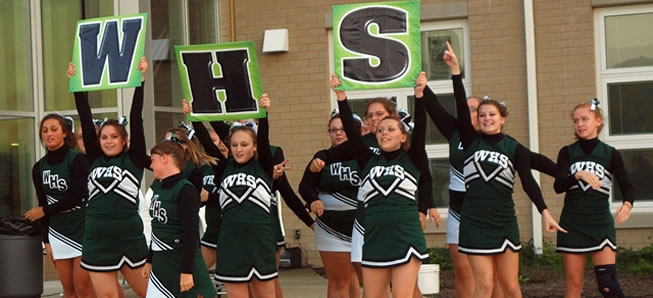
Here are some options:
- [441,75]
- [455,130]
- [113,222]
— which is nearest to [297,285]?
[441,75]

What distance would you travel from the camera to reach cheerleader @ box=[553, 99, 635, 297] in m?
8.16

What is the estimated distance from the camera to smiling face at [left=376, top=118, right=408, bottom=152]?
691cm

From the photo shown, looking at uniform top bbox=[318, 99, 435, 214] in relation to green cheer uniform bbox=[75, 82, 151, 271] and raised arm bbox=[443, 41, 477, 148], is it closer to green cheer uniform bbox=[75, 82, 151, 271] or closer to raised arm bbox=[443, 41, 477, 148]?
raised arm bbox=[443, 41, 477, 148]

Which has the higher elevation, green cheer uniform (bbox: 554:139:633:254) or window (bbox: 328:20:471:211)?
window (bbox: 328:20:471:211)

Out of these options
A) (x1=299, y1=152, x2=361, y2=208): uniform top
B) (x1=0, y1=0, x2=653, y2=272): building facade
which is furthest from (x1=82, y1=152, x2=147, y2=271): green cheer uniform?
(x1=0, y1=0, x2=653, y2=272): building facade

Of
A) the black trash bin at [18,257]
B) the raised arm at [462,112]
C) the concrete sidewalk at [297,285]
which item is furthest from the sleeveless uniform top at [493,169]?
the black trash bin at [18,257]

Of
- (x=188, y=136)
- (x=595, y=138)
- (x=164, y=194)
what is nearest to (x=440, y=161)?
(x=595, y=138)

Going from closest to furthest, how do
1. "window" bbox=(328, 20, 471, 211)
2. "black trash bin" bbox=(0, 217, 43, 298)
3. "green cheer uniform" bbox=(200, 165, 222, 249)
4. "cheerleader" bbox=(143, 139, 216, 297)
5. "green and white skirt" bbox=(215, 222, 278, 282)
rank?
1. "cheerleader" bbox=(143, 139, 216, 297)
2. "green and white skirt" bbox=(215, 222, 278, 282)
3. "green cheer uniform" bbox=(200, 165, 222, 249)
4. "black trash bin" bbox=(0, 217, 43, 298)
5. "window" bbox=(328, 20, 471, 211)

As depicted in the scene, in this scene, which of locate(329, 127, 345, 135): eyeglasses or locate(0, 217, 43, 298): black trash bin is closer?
locate(329, 127, 345, 135): eyeglasses

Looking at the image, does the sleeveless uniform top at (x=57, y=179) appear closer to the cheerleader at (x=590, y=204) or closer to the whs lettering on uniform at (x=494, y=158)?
the whs lettering on uniform at (x=494, y=158)

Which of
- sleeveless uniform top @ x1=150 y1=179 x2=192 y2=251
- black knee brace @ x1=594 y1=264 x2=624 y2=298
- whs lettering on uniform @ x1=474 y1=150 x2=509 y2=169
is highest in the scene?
whs lettering on uniform @ x1=474 y1=150 x2=509 y2=169

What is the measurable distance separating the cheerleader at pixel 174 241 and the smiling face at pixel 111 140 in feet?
2.24

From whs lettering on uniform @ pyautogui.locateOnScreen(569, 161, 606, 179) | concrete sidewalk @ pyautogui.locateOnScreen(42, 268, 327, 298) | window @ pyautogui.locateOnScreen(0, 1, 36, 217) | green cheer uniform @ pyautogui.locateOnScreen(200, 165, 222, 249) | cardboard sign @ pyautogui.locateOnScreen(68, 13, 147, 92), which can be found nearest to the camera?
cardboard sign @ pyautogui.locateOnScreen(68, 13, 147, 92)

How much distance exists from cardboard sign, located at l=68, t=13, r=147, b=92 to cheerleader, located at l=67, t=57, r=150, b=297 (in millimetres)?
234
